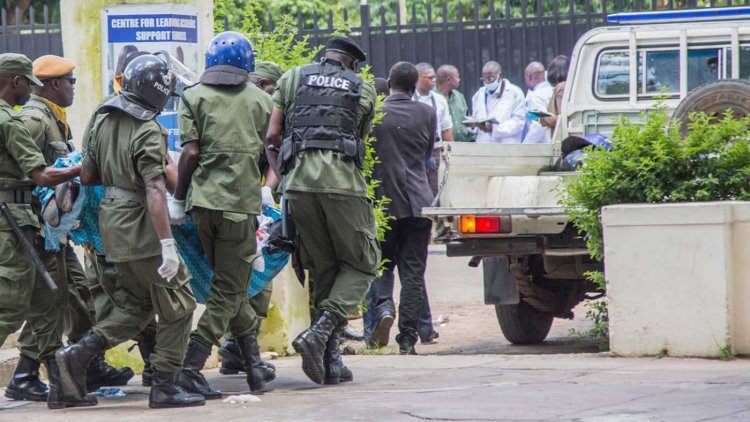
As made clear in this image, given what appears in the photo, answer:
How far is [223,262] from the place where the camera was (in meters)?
7.14

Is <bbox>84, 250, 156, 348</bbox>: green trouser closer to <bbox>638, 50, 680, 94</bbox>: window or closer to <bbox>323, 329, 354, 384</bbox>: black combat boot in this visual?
<bbox>323, 329, 354, 384</bbox>: black combat boot

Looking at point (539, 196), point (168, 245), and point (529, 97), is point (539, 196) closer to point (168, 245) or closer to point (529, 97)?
point (168, 245)

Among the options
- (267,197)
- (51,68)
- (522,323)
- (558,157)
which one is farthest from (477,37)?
(51,68)

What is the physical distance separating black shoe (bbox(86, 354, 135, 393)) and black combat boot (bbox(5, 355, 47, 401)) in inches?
9.6

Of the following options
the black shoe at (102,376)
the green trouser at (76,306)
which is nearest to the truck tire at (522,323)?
the black shoe at (102,376)

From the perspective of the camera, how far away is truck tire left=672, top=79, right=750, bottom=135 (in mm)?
9844

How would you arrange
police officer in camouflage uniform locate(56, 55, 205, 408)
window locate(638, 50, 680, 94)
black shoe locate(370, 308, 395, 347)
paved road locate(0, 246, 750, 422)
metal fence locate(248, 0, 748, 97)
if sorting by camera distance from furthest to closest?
metal fence locate(248, 0, 748, 97) → window locate(638, 50, 680, 94) → black shoe locate(370, 308, 395, 347) → police officer in camouflage uniform locate(56, 55, 205, 408) → paved road locate(0, 246, 750, 422)

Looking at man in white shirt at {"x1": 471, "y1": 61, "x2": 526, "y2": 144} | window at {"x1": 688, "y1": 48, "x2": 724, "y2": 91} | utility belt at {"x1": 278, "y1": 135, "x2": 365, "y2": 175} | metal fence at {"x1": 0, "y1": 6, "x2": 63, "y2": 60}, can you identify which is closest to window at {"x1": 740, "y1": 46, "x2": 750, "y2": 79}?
window at {"x1": 688, "y1": 48, "x2": 724, "y2": 91}

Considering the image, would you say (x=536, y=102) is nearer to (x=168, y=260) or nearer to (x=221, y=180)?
(x=221, y=180)

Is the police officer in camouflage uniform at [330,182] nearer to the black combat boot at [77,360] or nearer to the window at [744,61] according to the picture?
the black combat boot at [77,360]

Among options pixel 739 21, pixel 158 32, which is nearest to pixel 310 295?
pixel 158 32

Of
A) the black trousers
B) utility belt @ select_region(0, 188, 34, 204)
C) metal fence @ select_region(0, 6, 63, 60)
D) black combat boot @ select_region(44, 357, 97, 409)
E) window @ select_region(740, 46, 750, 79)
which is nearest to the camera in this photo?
black combat boot @ select_region(44, 357, 97, 409)

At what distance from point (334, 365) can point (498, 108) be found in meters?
7.33

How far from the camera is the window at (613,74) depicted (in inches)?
450
